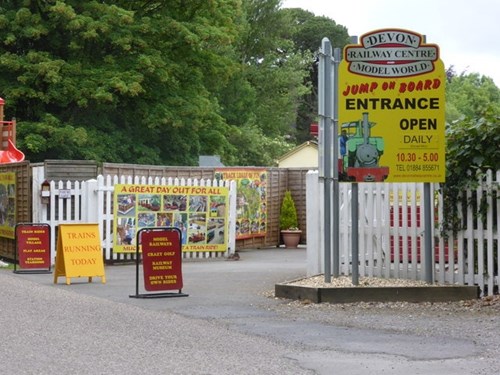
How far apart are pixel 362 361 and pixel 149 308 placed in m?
5.08

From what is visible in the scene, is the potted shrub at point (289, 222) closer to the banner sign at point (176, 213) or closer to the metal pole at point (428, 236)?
the banner sign at point (176, 213)

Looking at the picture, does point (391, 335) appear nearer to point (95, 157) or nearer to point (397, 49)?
point (397, 49)

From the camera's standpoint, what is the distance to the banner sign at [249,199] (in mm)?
29797

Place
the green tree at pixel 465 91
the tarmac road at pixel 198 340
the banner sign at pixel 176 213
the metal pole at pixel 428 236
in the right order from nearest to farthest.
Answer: the tarmac road at pixel 198 340 → the metal pole at pixel 428 236 → the banner sign at pixel 176 213 → the green tree at pixel 465 91

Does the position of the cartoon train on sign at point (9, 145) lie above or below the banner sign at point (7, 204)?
above

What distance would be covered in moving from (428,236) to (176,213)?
10.8 meters

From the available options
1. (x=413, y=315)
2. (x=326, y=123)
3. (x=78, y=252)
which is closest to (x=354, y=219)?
(x=326, y=123)

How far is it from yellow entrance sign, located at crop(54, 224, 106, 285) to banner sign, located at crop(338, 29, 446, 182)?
5.15m

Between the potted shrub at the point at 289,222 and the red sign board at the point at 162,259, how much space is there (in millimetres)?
15828

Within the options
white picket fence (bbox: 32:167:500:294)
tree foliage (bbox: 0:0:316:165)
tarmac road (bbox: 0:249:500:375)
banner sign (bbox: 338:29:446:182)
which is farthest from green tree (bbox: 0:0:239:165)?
banner sign (bbox: 338:29:446:182)

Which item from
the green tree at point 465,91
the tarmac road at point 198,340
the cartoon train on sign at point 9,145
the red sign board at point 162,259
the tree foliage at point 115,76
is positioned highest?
the green tree at point 465,91

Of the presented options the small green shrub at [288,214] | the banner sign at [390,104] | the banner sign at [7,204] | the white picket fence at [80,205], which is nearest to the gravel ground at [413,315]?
the banner sign at [390,104]

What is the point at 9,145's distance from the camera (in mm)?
32031

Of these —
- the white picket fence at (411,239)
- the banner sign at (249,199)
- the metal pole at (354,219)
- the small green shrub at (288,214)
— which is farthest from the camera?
the small green shrub at (288,214)
